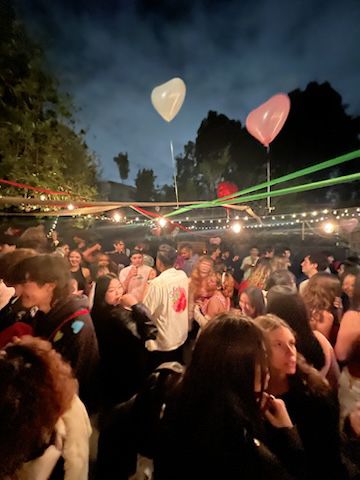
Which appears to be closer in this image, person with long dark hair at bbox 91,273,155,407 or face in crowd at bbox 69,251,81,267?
person with long dark hair at bbox 91,273,155,407

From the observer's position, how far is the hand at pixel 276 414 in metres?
1.56

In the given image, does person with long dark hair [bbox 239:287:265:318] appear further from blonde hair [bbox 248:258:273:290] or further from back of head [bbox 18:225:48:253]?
back of head [bbox 18:225:48:253]

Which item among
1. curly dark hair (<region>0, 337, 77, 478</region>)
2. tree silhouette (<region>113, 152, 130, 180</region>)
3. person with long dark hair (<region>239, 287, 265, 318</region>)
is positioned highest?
tree silhouette (<region>113, 152, 130, 180</region>)

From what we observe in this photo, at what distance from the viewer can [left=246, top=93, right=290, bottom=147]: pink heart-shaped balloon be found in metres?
4.62

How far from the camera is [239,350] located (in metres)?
1.48

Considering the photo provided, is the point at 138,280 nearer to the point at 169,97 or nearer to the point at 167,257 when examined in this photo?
the point at 167,257

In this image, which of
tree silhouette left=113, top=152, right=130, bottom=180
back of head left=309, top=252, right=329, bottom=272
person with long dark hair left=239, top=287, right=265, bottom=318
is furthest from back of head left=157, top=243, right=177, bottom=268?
tree silhouette left=113, top=152, right=130, bottom=180

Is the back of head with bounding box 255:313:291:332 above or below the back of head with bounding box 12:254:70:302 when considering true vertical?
below

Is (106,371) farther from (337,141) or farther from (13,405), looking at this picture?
(337,141)

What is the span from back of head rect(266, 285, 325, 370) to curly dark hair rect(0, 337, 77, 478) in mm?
1967

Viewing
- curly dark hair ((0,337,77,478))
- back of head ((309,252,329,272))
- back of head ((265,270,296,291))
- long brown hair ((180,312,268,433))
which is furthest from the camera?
back of head ((309,252,329,272))

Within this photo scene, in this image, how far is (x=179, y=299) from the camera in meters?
A: 4.11

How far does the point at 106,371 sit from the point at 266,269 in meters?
3.51

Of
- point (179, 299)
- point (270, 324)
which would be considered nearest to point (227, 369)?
point (270, 324)
